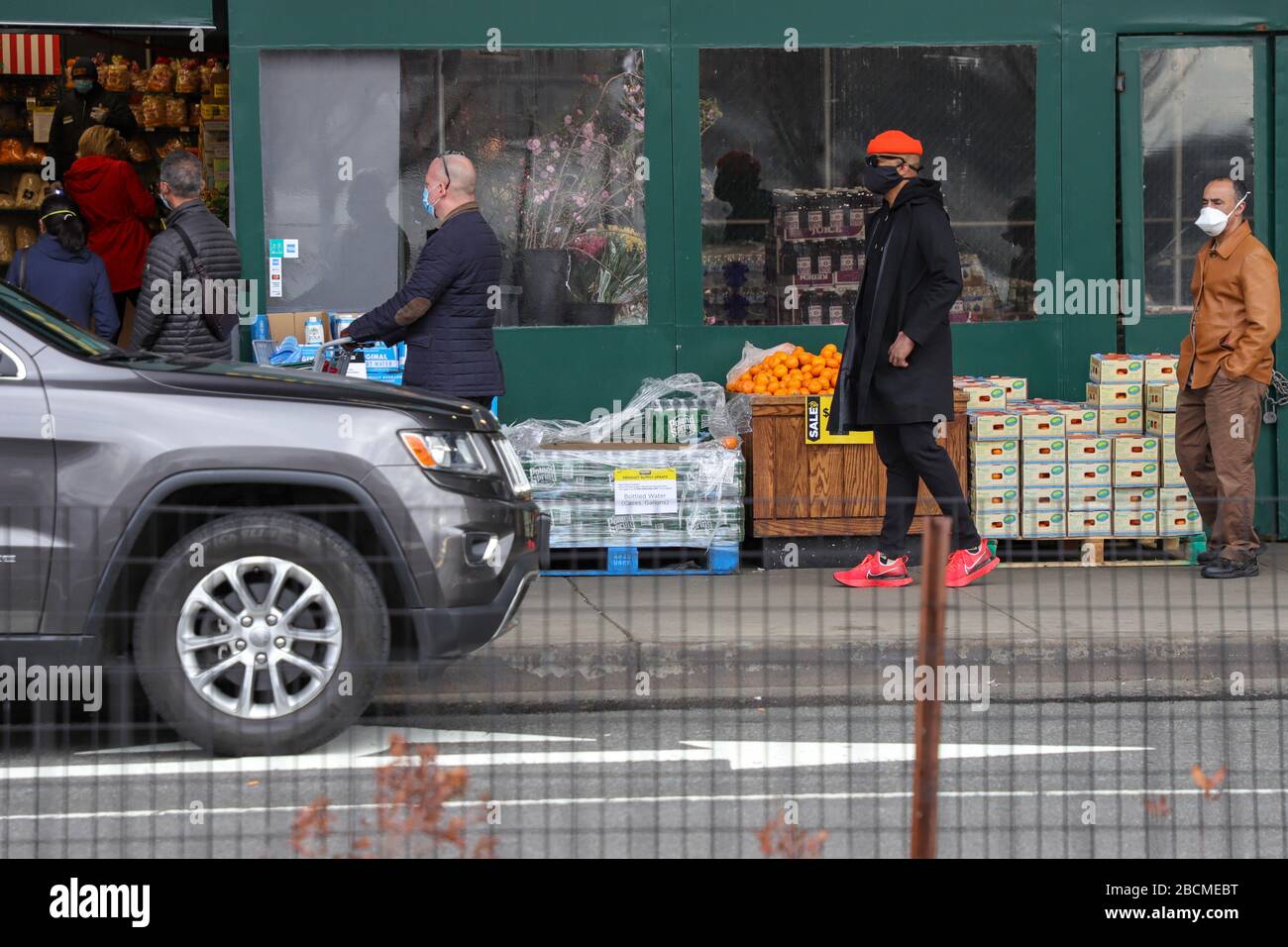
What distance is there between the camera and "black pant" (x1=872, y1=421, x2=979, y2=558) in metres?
9.74

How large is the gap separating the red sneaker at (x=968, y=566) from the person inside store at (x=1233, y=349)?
4.14 ft

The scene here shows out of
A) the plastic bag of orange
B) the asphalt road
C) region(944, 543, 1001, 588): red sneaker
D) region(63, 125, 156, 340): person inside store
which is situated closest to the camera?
the asphalt road

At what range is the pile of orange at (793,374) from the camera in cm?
1079

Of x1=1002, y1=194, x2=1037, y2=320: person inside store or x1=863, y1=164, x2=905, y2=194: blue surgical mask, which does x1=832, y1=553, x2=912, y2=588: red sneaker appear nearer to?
x1=863, y1=164, x2=905, y2=194: blue surgical mask

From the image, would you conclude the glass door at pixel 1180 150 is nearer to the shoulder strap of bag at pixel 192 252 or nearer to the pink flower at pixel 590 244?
the pink flower at pixel 590 244

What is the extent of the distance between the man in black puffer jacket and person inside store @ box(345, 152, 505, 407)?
3.26 ft

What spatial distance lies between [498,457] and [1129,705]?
112 inches

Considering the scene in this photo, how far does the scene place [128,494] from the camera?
6.64m

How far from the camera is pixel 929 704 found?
379 centimetres

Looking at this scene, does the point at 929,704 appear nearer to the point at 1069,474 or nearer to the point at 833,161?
the point at 1069,474

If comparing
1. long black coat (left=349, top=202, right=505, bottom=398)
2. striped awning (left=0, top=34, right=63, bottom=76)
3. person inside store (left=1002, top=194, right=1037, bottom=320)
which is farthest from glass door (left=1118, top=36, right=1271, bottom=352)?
striped awning (left=0, top=34, right=63, bottom=76)

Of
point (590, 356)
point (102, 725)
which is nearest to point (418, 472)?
point (102, 725)

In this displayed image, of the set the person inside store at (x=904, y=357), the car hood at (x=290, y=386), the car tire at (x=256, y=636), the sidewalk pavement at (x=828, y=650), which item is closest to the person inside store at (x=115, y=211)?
the sidewalk pavement at (x=828, y=650)

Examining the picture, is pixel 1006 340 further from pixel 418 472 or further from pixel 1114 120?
pixel 418 472
